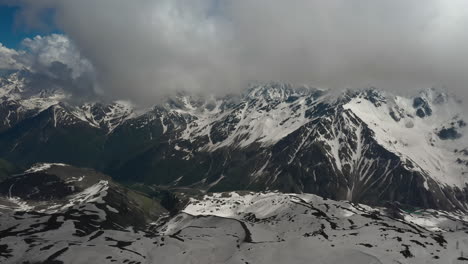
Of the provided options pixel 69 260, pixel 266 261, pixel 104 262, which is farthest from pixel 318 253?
pixel 69 260

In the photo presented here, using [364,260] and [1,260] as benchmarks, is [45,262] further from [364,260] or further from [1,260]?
[364,260]

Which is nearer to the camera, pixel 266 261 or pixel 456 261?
pixel 456 261

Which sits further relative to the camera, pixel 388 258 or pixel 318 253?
pixel 318 253

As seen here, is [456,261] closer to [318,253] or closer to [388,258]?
[388,258]

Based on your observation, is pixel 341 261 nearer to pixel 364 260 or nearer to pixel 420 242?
pixel 364 260

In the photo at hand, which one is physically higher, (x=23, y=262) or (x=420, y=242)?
(x=420, y=242)

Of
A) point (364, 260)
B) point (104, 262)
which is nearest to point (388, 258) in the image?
point (364, 260)

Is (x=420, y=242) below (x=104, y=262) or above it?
above

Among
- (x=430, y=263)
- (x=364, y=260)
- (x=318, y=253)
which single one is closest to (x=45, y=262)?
(x=318, y=253)
